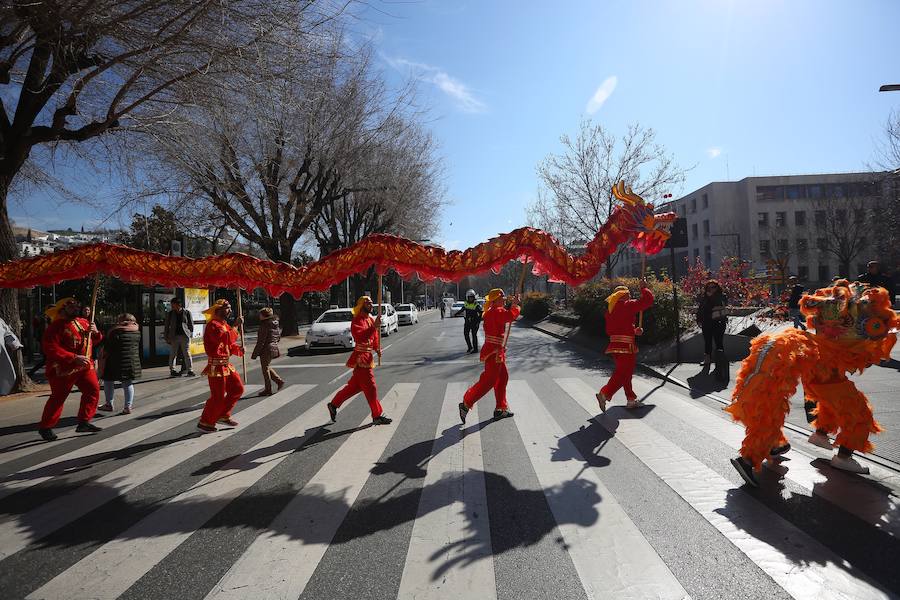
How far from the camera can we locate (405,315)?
3466 cm

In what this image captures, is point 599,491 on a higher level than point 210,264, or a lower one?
lower

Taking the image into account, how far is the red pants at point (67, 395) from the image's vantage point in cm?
634

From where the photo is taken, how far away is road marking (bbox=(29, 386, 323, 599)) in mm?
2924

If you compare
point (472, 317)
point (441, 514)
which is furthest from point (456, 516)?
point (472, 317)

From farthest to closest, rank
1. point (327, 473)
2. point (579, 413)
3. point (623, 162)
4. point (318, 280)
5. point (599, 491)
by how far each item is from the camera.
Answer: point (623, 162) → point (579, 413) → point (318, 280) → point (327, 473) → point (599, 491)

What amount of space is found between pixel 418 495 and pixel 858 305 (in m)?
4.28

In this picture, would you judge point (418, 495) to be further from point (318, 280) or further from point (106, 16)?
point (106, 16)

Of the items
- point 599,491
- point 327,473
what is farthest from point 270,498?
point 599,491

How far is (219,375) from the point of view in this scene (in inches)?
249

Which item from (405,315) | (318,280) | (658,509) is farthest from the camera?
(405,315)

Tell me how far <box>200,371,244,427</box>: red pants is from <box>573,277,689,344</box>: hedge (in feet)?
25.8

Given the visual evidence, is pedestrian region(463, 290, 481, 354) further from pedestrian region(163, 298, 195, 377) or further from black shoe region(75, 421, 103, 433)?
black shoe region(75, 421, 103, 433)

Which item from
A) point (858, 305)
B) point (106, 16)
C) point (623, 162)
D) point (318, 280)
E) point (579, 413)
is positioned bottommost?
point (579, 413)

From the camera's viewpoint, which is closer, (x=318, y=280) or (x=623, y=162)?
(x=318, y=280)
